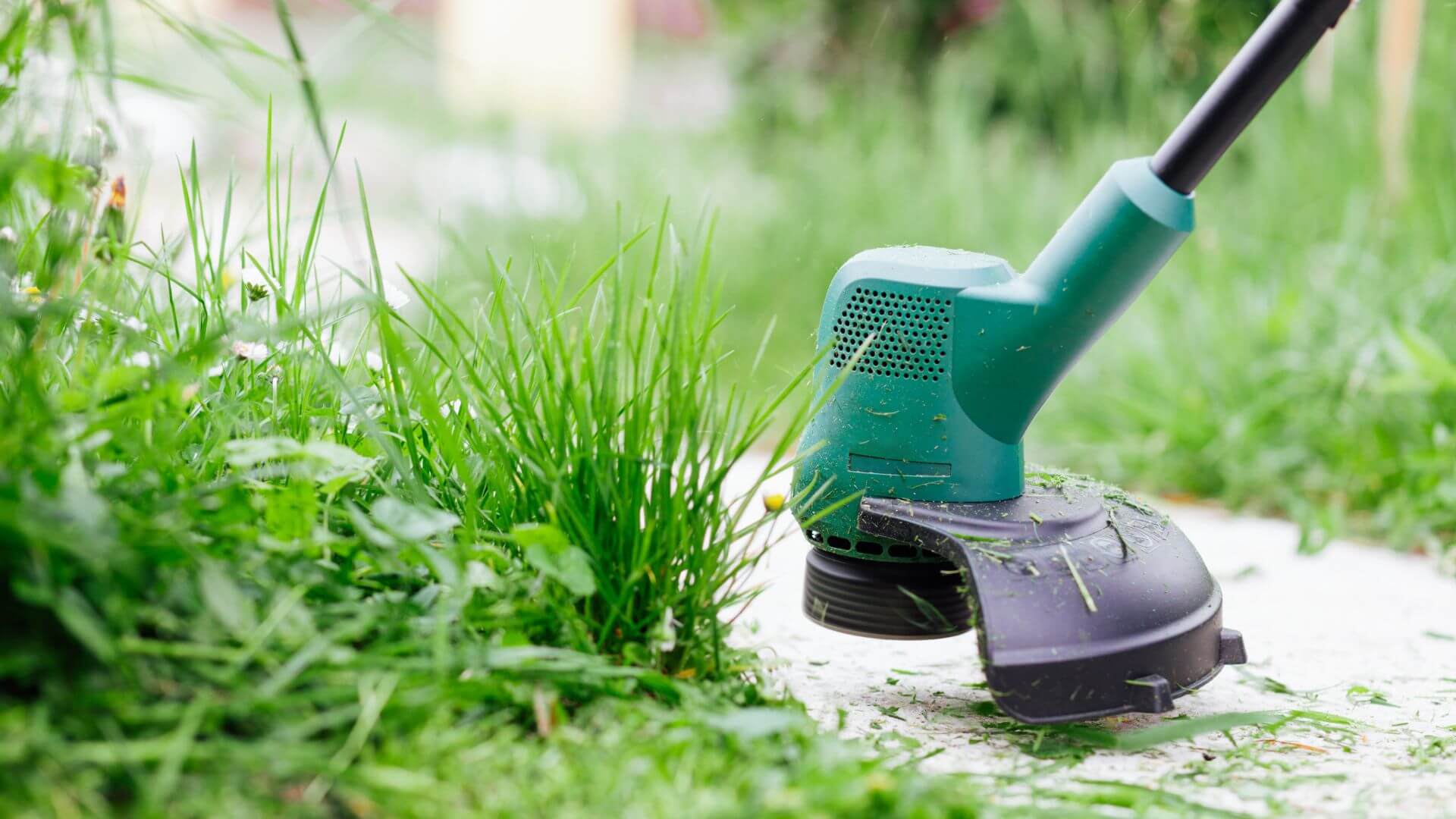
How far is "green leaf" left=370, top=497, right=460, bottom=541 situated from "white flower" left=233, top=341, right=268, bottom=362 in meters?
0.39

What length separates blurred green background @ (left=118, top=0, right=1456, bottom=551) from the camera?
9.17ft

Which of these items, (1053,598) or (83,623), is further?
(1053,598)

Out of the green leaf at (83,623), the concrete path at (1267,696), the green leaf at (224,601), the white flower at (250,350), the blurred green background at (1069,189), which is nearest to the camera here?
the green leaf at (83,623)

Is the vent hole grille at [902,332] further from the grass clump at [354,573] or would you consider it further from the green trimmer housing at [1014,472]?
the grass clump at [354,573]

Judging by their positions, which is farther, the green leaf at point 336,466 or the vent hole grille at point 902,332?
the vent hole grille at point 902,332

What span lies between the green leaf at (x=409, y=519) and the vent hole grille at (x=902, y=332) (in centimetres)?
57

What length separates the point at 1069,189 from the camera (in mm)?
4453

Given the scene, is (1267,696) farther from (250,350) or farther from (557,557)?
(250,350)

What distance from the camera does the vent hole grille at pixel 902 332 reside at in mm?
1562

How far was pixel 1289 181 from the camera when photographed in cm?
386

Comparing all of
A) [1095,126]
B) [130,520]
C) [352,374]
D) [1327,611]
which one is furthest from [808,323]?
[130,520]

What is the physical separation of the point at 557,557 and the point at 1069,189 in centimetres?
356

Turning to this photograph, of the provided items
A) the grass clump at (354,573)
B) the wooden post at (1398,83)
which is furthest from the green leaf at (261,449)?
the wooden post at (1398,83)

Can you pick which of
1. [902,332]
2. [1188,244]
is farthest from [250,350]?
[1188,244]
